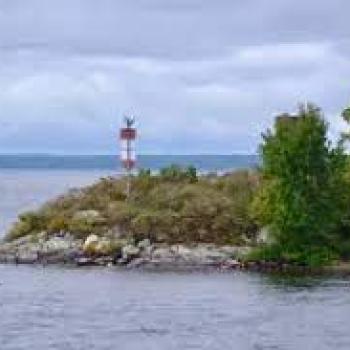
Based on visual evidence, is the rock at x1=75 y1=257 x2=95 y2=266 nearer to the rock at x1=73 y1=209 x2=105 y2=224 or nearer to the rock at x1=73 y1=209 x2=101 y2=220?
the rock at x1=73 y1=209 x2=105 y2=224

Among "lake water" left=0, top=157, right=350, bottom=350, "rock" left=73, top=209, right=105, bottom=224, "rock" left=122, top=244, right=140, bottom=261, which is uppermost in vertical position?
"rock" left=73, top=209, right=105, bottom=224

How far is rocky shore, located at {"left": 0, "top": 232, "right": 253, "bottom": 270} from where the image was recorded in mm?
83188

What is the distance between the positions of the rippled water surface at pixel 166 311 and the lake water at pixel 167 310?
41 millimetres

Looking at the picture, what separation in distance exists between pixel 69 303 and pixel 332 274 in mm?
19949

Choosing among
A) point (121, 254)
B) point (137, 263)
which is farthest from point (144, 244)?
point (137, 263)

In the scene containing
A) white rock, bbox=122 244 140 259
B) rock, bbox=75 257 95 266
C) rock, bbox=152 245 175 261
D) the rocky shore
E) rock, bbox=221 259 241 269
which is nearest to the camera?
rock, bbox=221 259 241 269

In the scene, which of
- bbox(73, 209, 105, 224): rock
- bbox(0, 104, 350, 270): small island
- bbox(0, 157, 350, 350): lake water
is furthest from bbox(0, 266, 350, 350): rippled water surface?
bbox(73, 209, 105, 224): rock

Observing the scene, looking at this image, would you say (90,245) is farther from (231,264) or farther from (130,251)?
(231,264)

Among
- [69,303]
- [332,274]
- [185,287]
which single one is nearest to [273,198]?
[332,274]

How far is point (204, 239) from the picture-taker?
3413 inches

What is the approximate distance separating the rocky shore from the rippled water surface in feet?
9.90

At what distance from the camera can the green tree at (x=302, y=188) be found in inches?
3282

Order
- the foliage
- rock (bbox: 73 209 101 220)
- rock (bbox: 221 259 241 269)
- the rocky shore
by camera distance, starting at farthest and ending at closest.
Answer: rock (bbox: 73 209 101 220), the foliage, the rocky shore, rock (bbox: 221 259 241 269)

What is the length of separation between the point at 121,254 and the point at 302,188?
1183cm
